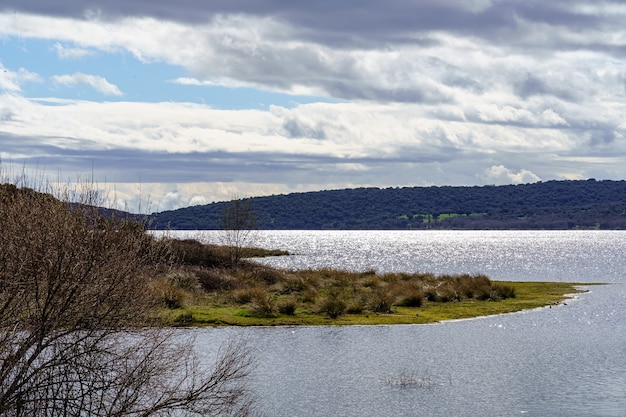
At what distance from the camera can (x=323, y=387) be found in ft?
96.9

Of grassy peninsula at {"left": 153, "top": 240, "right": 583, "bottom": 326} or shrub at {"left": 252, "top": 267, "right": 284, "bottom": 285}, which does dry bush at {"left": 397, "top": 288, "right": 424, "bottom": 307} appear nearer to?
grassy peninsula at {"left": 153, "top": 240, "right": 583, "bottom": 326}

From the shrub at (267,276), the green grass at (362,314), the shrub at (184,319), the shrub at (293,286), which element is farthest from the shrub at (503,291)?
the shrub at (184,319)

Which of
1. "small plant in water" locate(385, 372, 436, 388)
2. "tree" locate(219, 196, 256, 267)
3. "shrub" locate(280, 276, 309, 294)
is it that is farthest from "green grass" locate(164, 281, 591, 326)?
"tree" locate(219, 196, 256, 267)

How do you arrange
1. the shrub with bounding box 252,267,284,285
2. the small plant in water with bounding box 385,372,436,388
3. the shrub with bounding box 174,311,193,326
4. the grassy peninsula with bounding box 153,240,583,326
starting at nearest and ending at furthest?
the small plant in water with bounding box 385,372,436,388 < the shrub with bounding box 174,311,193,326 < the grassy peninsula with bounding box 153,240,583,326 < the shrub with bounding box 252,267,284,285

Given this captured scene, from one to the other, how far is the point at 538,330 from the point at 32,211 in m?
33.2

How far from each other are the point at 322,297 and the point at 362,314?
4984 mm

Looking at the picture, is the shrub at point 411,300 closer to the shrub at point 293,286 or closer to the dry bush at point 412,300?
the dry bush at point 412,300

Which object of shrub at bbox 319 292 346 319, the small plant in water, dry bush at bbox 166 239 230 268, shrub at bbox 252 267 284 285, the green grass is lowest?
the small plant in water

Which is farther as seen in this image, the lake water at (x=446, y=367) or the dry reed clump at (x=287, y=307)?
the dry reed clump at (x=287, y=307)

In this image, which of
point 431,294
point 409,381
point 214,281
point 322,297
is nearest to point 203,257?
point 214,281

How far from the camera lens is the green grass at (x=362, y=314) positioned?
147ft

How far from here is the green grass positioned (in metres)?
44.9

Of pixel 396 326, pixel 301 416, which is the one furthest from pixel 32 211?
pixel 396 326

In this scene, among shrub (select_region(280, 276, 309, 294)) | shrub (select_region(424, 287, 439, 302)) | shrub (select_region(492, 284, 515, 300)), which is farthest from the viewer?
shrub (select_region(492, 284, 515, 300))
